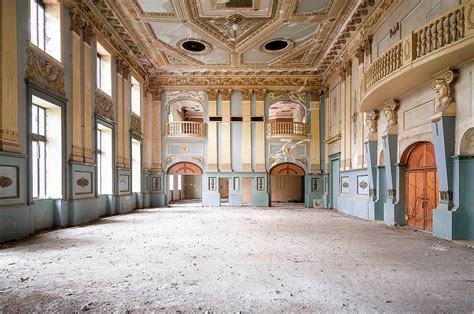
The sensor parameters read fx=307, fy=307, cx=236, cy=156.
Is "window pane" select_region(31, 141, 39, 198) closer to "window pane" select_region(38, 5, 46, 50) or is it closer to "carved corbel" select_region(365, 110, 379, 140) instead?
"window pane" select_region(38, 5, 46, 50)

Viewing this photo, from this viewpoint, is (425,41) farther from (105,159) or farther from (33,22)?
(105,159)

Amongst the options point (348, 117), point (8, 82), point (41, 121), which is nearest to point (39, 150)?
point (41, 121)

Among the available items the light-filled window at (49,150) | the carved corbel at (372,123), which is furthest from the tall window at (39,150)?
the carved corbel at (372,123)

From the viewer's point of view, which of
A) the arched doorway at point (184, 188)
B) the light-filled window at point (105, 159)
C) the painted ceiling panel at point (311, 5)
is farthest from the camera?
the arched doorway at point (184, 188)

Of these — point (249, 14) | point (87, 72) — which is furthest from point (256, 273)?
point (249, 14)

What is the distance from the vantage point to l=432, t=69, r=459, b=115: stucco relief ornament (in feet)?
21.4

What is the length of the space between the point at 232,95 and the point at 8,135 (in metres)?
11.9

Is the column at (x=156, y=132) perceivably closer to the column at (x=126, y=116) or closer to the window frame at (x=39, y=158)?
the column at (x=126, y=116)

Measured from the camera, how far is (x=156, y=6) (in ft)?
35.1

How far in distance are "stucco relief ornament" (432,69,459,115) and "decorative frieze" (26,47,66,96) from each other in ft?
30.5

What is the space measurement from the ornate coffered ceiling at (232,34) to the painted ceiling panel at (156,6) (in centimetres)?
3

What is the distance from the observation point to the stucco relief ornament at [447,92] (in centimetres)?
652

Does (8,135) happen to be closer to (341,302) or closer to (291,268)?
(291,268)

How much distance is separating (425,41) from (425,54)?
29 cm
